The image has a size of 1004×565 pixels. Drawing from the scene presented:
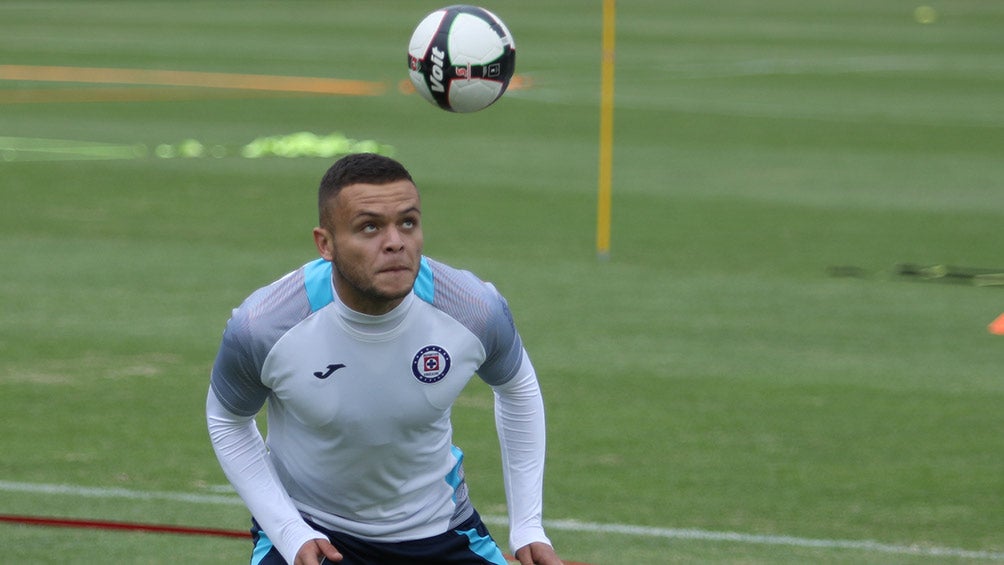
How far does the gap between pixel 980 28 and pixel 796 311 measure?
3277 cm

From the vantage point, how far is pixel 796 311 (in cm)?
1374

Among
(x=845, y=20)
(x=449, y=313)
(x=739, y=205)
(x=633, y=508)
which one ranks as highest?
(x=449, y=313)

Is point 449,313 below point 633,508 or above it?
above

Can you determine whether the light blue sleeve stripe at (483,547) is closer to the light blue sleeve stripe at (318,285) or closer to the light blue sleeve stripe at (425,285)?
the light blue sleeve stripe at (425,285)

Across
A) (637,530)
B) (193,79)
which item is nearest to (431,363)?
(637,530)

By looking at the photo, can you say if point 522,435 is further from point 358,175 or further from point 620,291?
point 620,291

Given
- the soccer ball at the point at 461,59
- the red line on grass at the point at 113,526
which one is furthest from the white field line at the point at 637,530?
the soccer ball at the point at 461,59

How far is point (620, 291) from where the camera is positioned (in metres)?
14.5

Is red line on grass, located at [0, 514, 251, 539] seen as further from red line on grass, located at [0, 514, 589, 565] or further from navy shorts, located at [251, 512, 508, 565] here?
navy shorts, located at [251, 512, 508, 565]

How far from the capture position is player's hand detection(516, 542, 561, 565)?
566cm

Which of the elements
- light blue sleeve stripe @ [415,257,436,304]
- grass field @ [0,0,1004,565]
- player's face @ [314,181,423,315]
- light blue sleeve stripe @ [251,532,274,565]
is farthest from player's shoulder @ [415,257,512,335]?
grass field @ [0,0,1004,565]

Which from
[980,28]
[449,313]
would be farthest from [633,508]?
[980,28]

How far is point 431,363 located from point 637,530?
3.30m

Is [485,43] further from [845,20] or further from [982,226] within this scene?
[845,20]
